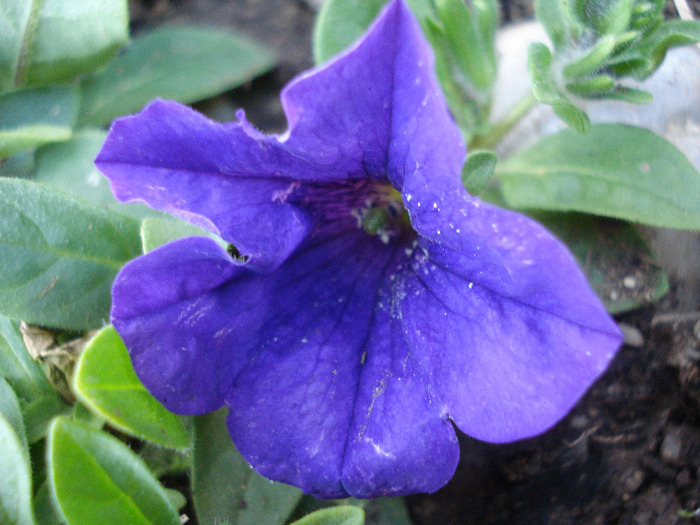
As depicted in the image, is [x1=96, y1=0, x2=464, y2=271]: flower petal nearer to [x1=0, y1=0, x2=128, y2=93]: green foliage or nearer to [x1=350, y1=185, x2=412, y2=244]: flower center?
[x1=350, y1=185, x2=412, y2=244]: flower center


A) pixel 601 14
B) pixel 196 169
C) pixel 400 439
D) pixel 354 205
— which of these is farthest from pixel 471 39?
pixel 400 439

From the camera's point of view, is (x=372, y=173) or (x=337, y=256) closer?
(x=372, y=173)

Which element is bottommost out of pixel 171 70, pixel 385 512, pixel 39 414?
pixel 385 512

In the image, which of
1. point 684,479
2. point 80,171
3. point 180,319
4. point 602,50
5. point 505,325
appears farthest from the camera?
point 80,171

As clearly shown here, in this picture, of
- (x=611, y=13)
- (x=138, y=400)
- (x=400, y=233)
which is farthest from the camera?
(x=400, y=233)

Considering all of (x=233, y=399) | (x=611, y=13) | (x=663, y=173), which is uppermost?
(x=611, y=13)

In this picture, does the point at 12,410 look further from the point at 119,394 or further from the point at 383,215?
the point at 383,215

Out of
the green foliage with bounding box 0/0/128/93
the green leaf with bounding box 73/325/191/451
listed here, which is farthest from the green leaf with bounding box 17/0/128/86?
the green leaf with bounding box 73/325/191/451

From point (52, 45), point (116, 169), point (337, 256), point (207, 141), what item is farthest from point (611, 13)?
point (52, 45)

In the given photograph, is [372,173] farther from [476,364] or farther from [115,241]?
[115,241]
